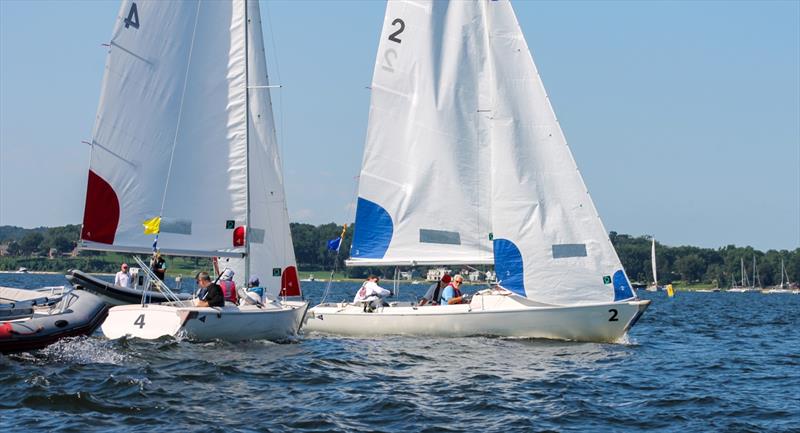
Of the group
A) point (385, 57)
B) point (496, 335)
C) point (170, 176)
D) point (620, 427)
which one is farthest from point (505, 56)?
point (620, 427)

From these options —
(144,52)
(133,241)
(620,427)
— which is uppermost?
(144,52)

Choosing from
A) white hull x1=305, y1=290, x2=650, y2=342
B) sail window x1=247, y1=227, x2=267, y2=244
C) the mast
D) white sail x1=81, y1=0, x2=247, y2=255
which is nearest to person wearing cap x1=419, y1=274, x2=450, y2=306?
white hull x1=305, y1=290, x2=650, y2=342

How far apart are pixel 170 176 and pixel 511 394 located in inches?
420

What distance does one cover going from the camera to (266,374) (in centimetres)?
1931

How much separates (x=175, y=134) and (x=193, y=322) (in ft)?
17.4

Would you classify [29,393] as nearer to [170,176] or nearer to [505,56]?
[170,176]

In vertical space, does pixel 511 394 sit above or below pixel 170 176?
below

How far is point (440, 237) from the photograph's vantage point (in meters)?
27.9

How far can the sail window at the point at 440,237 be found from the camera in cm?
2788

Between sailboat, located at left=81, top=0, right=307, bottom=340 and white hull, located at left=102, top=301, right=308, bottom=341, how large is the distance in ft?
3.22

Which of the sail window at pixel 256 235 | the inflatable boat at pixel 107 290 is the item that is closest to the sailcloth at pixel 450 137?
the sail window at pixel 256 235

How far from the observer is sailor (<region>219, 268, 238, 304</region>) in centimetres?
2364

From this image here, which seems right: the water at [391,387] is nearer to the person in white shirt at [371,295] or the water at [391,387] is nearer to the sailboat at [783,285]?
the person in white shirt at [371,295]

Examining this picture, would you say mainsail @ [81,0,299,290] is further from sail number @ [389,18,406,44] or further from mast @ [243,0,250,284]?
sail number @ [389,18,406,44]
